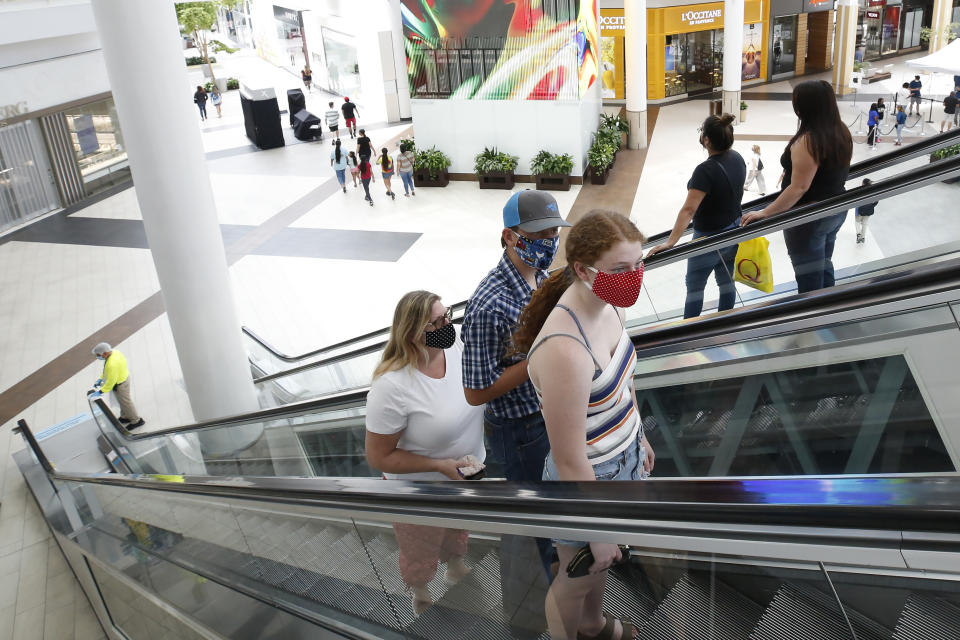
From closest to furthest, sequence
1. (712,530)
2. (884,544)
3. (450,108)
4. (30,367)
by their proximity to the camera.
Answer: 1. (884,544)
2. (712,530)
3. (30,367)
4. (450,108)

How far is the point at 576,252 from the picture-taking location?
2.41 meters

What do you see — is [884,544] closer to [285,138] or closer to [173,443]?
[173,443]

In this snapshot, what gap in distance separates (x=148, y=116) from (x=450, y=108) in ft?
37.7

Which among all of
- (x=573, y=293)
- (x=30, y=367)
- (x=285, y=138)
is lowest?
(x=30, y=367)

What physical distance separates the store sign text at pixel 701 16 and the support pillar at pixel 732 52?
5054 millimetres

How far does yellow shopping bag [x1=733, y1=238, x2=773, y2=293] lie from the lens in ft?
15.7

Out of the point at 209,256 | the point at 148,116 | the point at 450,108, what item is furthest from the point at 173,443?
the point at 450,108

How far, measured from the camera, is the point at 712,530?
165cm

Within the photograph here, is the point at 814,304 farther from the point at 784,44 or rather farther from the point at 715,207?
the point at 784,44

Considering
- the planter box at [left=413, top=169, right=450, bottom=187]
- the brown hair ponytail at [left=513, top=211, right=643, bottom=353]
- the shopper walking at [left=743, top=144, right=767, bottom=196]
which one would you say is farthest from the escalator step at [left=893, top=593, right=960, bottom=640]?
the planter box at [left=413, top=169, right=450, bottom=187]

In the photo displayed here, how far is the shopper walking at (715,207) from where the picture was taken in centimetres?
493

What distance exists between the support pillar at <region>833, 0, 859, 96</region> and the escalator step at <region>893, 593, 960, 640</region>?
25.2 meters

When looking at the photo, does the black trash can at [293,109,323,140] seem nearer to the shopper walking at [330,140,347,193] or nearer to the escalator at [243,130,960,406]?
the shopper walking at [330,140,347,193]

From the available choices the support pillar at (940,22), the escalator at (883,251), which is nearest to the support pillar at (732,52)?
the support pillar at (940,22)
